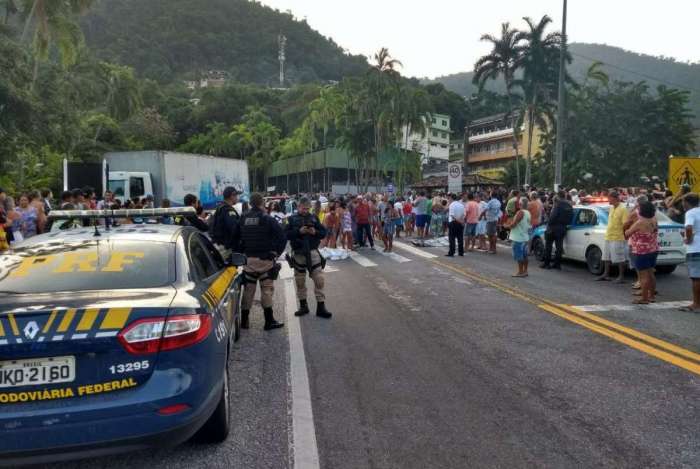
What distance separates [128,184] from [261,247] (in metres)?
15.9

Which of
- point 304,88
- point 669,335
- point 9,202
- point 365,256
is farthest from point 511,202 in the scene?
point 304,88

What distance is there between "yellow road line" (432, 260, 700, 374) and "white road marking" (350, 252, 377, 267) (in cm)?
499

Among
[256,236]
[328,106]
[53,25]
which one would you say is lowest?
[256,236]

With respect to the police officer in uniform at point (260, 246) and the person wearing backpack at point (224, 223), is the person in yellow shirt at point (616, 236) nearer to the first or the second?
the police officer in uniform at point (260, 246)

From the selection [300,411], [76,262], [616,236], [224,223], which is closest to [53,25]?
[224,223]

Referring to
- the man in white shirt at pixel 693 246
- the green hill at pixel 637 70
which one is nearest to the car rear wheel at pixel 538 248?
the man in white shirt at pixel 693 246

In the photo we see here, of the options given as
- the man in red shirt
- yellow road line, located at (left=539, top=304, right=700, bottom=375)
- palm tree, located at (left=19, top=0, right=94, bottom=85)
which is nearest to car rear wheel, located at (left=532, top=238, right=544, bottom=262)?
the man in red shirt

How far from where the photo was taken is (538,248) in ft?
48.0

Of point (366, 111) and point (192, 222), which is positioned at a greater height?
point (366, 111)

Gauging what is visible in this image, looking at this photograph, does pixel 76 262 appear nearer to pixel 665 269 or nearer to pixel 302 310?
pixel 302 310

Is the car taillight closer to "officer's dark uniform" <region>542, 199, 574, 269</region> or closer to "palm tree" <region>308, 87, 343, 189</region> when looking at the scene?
"officer's dark uniform" <region>542, 199, 574, 269</region>

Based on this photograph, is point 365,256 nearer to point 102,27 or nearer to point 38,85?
point 38,85

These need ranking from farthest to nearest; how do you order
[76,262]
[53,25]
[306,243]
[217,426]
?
[53,25]
[306,243]
[76,262]
[217,426]

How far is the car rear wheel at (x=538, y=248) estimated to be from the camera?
1445 cm
